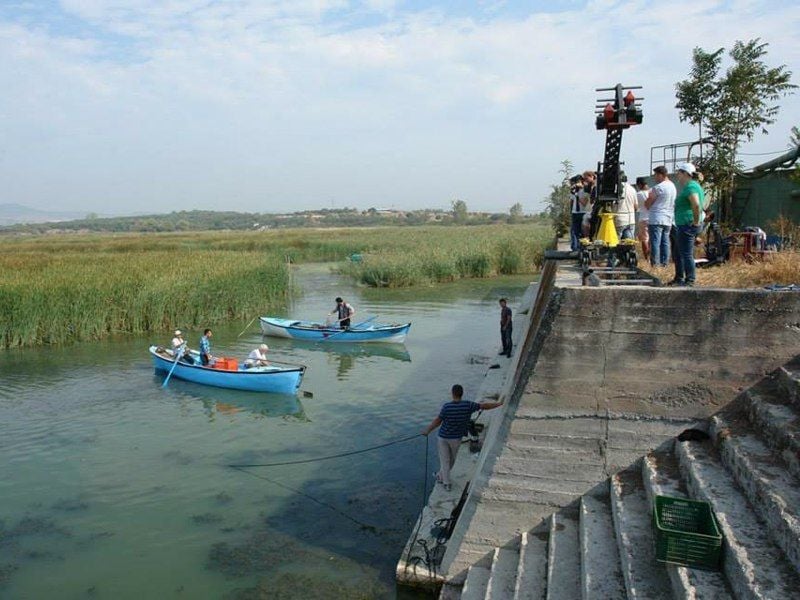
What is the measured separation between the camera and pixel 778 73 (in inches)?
582

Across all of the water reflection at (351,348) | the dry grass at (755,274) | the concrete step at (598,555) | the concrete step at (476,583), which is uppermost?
the dry grass at (755,274)

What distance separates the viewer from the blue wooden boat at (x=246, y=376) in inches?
629

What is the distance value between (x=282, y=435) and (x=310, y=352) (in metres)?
7.79

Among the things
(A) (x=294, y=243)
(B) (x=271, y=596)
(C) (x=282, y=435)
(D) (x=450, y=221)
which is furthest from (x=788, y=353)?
(D) (x=450, y=221)

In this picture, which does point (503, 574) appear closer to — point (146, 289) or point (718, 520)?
point (718, 520)

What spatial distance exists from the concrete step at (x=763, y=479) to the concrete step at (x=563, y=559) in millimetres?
1500

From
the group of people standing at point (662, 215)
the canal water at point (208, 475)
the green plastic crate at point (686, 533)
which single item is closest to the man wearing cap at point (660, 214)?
the group of people standing at point (662, 215)

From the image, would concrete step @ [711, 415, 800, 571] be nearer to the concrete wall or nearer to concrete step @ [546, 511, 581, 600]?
the concrete wall

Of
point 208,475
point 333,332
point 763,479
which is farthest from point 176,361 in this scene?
point 763,479

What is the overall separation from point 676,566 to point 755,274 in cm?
429

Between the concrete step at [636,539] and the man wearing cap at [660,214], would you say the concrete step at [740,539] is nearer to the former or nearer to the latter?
the concrete step at [636,539]

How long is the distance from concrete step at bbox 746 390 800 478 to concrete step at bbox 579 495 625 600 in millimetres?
1487

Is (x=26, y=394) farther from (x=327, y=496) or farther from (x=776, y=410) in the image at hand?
(x=776, y=410)

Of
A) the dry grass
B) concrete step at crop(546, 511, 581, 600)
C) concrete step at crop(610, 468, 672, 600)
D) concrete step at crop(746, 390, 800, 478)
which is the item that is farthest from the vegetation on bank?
concrete step at crop(746, 390, 800, 478)
